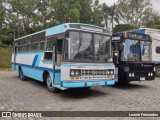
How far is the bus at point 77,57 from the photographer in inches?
353

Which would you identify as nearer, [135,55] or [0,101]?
[0,101]

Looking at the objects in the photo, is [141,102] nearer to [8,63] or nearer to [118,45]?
[118,45]

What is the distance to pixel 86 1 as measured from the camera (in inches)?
1831

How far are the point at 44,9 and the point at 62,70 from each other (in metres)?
31.9

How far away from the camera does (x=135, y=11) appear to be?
143ft

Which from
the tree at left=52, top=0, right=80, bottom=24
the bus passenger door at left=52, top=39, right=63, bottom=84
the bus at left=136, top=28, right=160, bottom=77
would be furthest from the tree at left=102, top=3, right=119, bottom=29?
the bus passenger door at left=52, top=39, right=63, bottom=84

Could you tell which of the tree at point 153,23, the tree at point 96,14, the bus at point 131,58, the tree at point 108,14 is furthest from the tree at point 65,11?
the tree at point 108,14

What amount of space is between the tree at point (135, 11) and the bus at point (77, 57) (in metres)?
34.3

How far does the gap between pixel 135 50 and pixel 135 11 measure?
109ft

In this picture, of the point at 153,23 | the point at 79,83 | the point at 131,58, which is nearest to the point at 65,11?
the point at 153,23

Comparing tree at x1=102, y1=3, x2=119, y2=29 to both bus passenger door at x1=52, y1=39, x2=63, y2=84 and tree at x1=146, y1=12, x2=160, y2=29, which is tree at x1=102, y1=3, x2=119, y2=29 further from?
bus passenger door at x1=52, y1=39, x2=63, y2=84

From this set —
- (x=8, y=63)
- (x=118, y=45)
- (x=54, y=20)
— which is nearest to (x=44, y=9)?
(x=54, y=20)

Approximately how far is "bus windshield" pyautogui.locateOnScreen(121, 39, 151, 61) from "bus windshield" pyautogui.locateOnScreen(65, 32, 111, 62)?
192cm

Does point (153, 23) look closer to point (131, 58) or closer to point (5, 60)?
point (5, 60)
